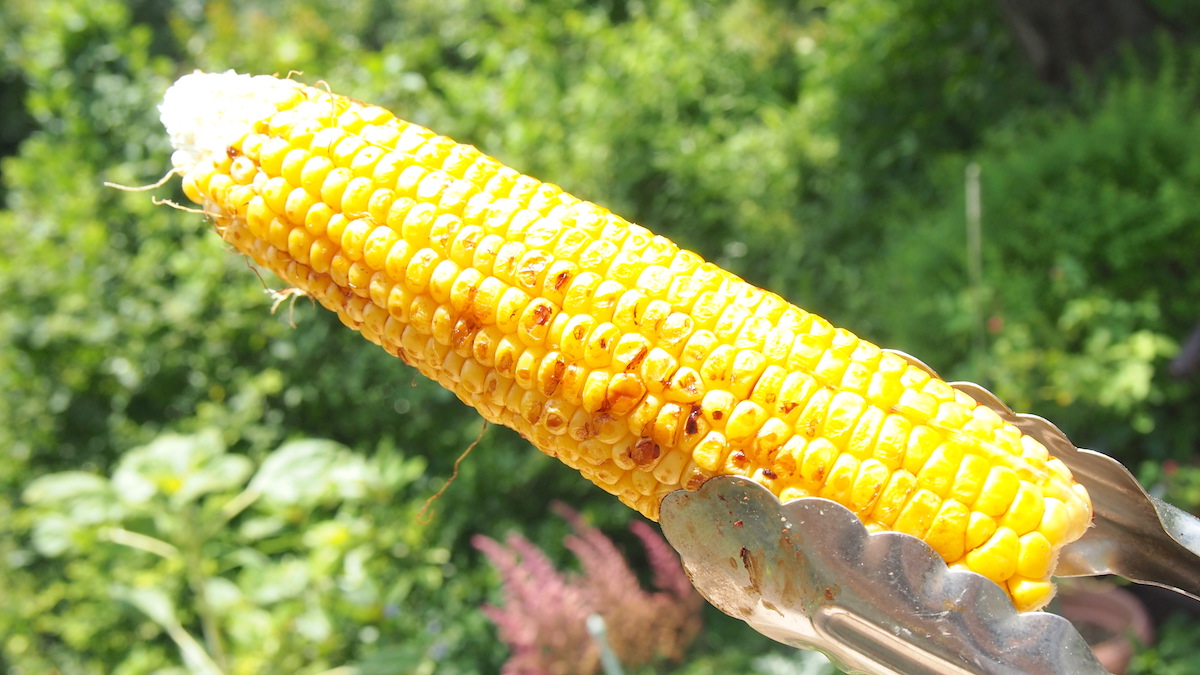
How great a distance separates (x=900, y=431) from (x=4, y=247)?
15.1 ft

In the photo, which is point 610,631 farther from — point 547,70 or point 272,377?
point 547,70

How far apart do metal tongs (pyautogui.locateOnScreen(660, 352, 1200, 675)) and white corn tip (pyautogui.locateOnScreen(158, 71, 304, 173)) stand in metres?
0.64

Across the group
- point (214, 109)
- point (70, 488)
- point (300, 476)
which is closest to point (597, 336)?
point (214, 109)

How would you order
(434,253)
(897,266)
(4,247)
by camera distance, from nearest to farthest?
(434,253)
(897,266)
(4,247)

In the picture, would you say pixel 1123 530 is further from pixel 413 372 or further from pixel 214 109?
pixel 413 372

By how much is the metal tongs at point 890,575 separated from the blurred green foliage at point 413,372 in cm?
182

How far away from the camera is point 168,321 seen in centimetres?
385

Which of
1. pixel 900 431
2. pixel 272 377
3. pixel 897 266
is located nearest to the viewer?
pixel 900 431

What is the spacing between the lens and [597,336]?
86 centimetres

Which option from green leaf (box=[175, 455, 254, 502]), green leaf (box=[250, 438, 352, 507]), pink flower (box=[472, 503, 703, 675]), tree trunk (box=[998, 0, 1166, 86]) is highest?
tree trunk (box=[998, 0, 1166, 86])

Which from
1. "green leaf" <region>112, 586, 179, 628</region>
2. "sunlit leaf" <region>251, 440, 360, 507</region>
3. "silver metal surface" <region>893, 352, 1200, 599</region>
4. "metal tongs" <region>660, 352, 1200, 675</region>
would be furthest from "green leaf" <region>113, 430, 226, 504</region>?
"silver metal surface" <region>893, 352, 1200, 599</region>

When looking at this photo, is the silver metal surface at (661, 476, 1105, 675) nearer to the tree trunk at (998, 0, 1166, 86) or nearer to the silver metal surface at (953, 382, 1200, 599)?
the silver metal surface at (953, 382, 1200, 599)

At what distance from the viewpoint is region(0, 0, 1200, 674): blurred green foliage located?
8.97ft

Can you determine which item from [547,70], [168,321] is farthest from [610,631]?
[547,70]
